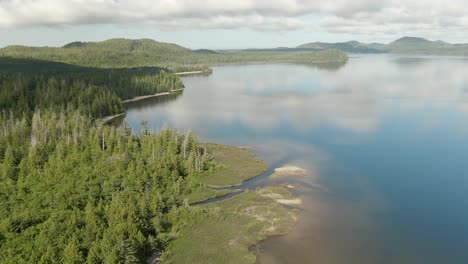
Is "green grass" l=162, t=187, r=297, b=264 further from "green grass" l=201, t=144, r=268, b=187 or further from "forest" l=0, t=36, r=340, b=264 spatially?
"green grass" l=201, t=144, r=268, b=187

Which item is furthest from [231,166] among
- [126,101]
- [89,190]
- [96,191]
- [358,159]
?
[126,101]

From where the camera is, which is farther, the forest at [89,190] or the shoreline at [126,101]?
the shoreline at [126,101]

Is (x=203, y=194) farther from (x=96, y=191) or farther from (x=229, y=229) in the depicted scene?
(x=96, y=191)

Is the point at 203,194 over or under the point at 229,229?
over

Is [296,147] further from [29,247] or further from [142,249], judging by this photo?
[29,247]

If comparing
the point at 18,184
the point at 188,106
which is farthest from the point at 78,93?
the point at 18,184

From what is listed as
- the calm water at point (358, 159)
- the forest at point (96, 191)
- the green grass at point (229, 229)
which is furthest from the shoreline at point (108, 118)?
the green grass at point (229, 229)

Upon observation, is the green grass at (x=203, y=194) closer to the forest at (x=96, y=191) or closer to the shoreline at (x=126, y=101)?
the forest at (x=96, y=191)
